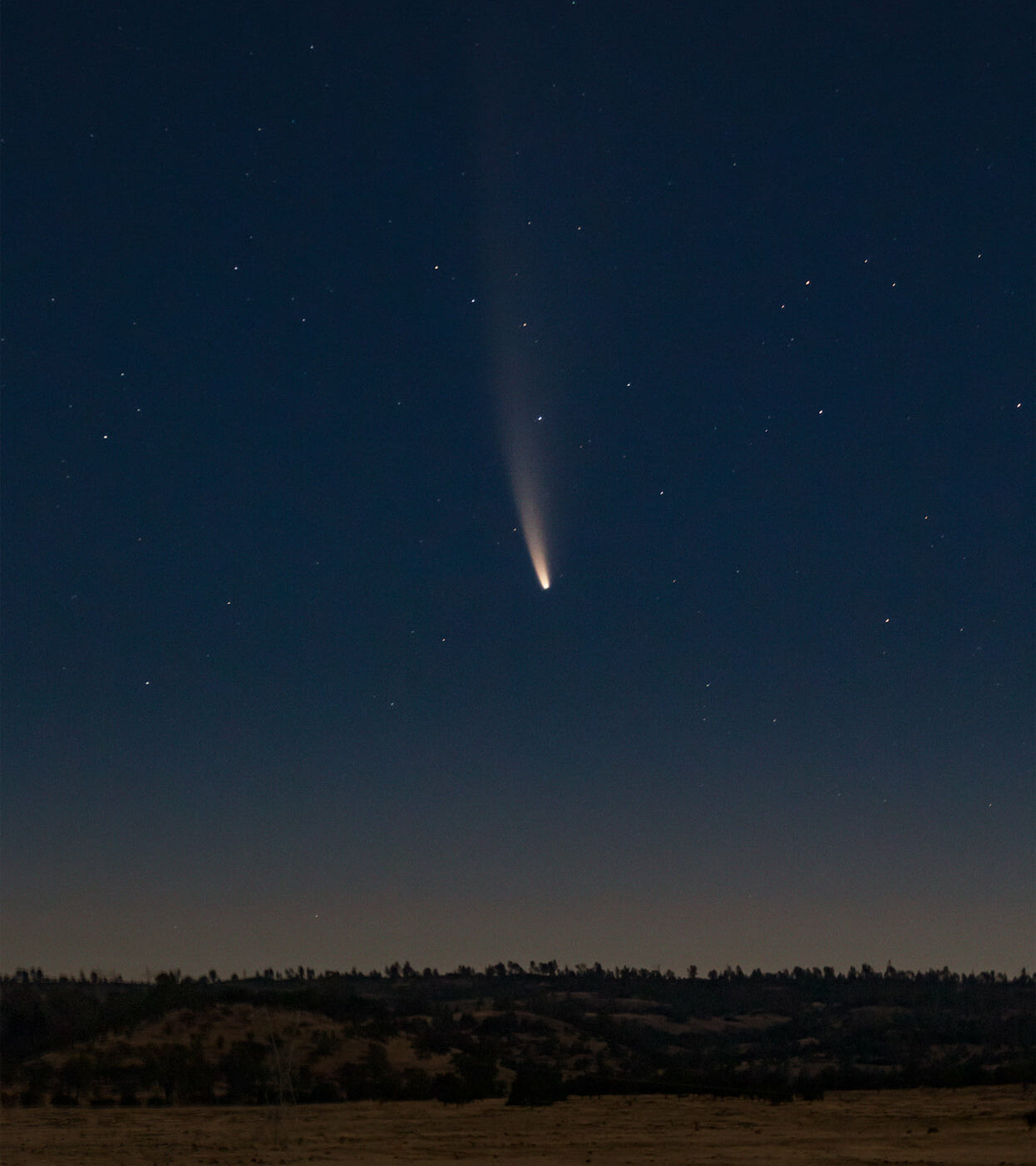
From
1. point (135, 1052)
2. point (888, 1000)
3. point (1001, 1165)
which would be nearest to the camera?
point (1001, 1165)

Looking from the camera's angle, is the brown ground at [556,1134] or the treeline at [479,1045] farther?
the treeline at [479,1045]

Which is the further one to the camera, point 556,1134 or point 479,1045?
point 479,1045

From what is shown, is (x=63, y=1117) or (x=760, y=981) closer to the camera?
(x=63, y=1117)

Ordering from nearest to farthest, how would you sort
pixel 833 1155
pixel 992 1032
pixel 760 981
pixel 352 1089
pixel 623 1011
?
pixel 833 1155, pixel 352 1089, pixel 992 1032, pixel 623 1011, pixel 760 981

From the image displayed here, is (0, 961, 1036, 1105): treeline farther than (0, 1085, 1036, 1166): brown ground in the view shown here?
Yes

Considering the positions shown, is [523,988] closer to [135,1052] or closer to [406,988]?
[406,988]

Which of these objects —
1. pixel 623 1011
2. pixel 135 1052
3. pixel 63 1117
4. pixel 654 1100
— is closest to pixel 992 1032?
pixel 623 1011
